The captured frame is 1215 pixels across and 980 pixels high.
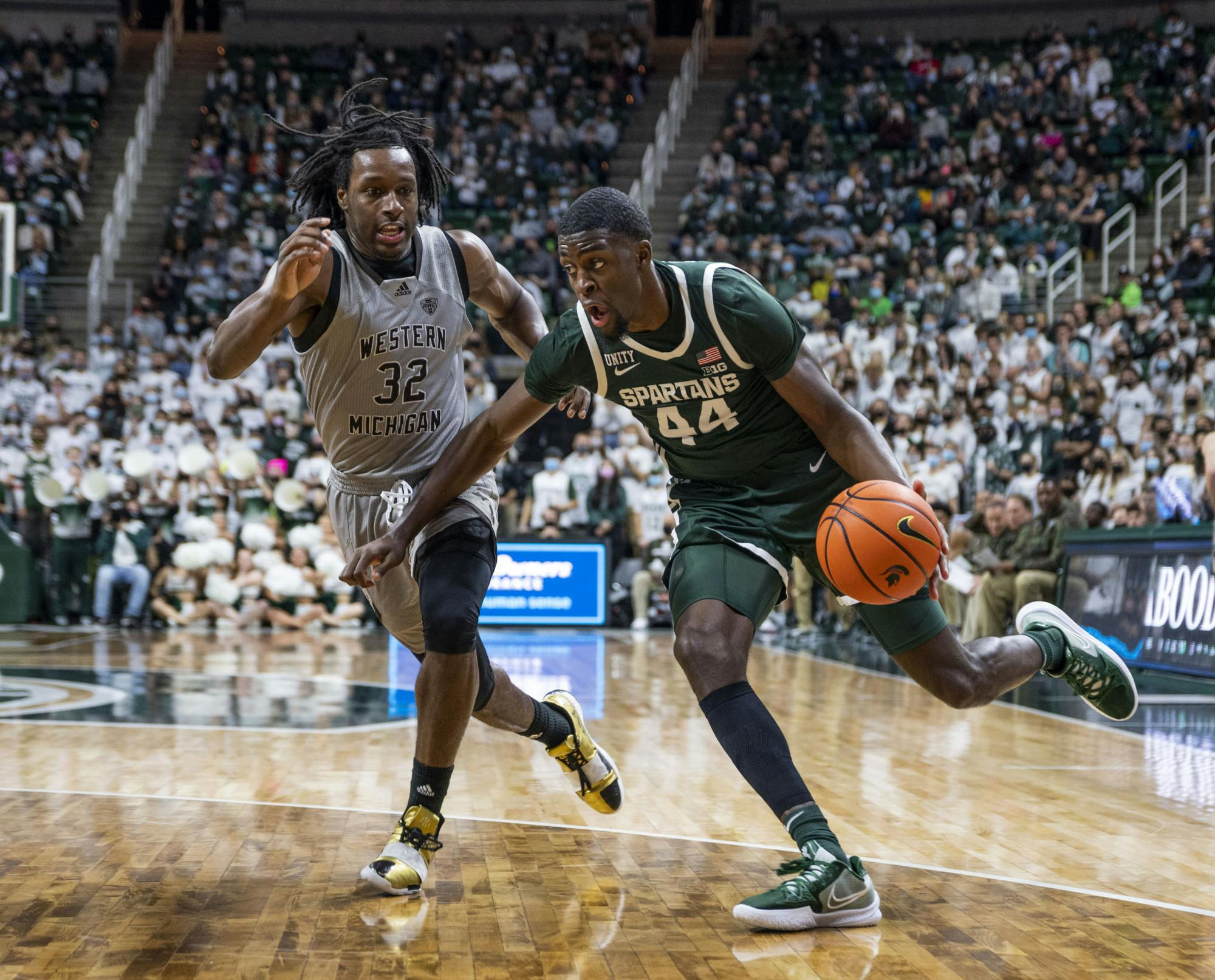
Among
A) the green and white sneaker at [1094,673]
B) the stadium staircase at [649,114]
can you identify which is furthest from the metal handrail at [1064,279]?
the green and white sneaker at [1094,673]

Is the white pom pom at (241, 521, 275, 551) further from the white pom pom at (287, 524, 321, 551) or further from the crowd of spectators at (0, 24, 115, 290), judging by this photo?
the crowd of spectators at (0, 24, 115, 290)

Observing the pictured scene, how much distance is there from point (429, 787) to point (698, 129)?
845 inches

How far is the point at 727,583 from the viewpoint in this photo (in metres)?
3.78

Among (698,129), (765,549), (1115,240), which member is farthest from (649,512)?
(698,129)

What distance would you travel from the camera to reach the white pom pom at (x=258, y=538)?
14.3 metres

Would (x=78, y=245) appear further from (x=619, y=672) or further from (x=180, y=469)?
(x=619, y=672)

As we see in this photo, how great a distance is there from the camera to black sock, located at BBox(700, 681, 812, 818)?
3.59 m

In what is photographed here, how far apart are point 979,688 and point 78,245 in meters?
20.5

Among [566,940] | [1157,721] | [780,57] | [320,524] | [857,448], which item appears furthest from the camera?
[780,57]

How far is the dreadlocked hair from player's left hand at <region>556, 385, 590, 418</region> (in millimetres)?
957

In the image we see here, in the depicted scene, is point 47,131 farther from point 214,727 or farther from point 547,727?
point 547,727

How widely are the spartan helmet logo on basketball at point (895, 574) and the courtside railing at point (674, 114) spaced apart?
Answer: 18.0 meters

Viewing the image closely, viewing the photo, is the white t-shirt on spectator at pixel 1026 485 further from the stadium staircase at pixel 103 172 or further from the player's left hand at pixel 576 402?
the stadium staircase at pixel 103 172

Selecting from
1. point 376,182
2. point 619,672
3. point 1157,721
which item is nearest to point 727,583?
point 376,182
